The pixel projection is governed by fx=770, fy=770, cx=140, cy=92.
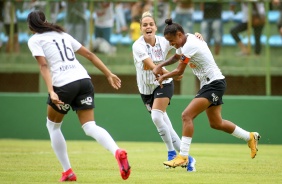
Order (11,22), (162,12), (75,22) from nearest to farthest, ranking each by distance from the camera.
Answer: (162,12) → (75,22) → (11,22)

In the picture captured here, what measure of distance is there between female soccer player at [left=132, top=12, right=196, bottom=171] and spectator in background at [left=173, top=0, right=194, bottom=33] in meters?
6.54

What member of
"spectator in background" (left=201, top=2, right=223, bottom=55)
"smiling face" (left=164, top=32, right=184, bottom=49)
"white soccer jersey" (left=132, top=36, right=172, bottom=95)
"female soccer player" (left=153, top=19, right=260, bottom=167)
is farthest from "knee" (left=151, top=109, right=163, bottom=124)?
"spectator in background" (left=201, top=2, right=223, bottom=55)

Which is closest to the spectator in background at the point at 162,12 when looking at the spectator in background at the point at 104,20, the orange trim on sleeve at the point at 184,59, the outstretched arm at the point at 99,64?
the spectator in background at the point at 104,20

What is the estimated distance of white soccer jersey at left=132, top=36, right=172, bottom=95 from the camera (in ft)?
42.0

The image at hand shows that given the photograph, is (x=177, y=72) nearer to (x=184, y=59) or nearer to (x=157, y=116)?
(x=184, y=59)

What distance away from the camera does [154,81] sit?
12.9 meters

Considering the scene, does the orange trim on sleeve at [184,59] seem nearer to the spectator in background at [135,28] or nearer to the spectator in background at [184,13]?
the spectator in background at [184,13]

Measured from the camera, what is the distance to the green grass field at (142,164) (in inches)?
411

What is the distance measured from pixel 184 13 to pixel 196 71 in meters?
7.69

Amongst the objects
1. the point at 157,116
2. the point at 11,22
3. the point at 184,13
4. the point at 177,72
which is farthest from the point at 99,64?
the point at 11,22

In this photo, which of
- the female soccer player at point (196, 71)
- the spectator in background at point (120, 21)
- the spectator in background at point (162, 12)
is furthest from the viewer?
the spectator in background at point (120, 21)

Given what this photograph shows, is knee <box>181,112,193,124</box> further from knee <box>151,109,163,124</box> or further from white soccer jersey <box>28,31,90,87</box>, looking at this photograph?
white soccer jersey <box>28,31,90,87</box>

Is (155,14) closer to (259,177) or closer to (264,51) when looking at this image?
(264,51)

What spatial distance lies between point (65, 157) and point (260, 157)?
5549 mm
